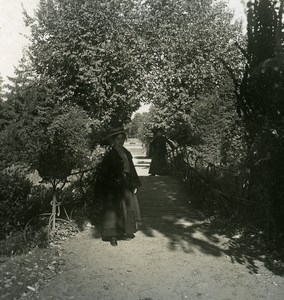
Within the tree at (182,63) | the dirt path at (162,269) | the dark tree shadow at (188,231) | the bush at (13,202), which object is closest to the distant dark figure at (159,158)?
the dark tree shadow at (188,231)

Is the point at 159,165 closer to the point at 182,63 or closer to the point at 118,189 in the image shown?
the point at 118,189

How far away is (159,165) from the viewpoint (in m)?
16.0

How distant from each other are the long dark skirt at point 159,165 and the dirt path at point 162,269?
7673 mm

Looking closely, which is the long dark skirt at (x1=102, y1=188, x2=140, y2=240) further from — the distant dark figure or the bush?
the distant dark figure

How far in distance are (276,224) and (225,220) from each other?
1.71 meters

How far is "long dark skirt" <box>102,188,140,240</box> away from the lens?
708 centimetres

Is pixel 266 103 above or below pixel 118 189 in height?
above

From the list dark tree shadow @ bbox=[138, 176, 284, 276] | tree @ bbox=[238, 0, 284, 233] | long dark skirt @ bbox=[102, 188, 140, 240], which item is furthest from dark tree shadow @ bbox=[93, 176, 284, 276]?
tree @ bbox=[238, 0, 284, 233]

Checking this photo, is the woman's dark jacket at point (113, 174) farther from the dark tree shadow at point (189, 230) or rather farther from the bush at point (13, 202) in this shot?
the bush at point (13, 202)

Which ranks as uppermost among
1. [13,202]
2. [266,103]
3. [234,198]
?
[266,103]

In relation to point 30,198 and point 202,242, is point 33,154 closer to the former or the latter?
point 30,198

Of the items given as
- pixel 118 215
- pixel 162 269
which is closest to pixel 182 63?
pixel 118 215

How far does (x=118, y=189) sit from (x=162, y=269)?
6.26ft

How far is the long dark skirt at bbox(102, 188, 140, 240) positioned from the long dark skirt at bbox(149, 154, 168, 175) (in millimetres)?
8672
